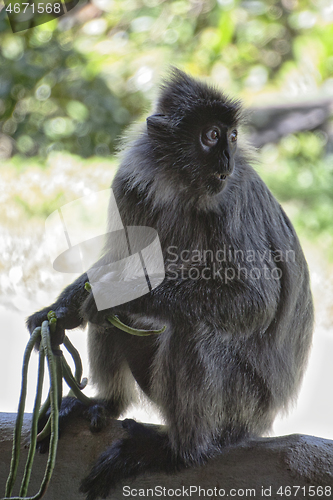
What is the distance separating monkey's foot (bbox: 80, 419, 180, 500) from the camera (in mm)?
1383

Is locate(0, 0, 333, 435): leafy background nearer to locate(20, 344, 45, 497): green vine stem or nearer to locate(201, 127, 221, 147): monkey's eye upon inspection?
locate(201, 127, 221, 147): monkey's eye

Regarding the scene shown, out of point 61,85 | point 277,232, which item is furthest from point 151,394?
point 61,85

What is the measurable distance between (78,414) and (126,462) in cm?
24

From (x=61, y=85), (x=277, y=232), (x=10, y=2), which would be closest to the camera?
(x=277, y=232)

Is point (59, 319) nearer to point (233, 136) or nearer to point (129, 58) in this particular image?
point (233, 136)

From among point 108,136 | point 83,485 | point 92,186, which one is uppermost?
point 108,136

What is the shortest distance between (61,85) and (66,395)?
110 inches

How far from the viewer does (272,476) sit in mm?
1316

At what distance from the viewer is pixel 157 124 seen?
5.51 ft

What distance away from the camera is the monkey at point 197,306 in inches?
57.7

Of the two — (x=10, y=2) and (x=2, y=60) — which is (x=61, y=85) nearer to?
(x=2, y=60)

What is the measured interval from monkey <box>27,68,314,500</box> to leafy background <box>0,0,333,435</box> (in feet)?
4.00
